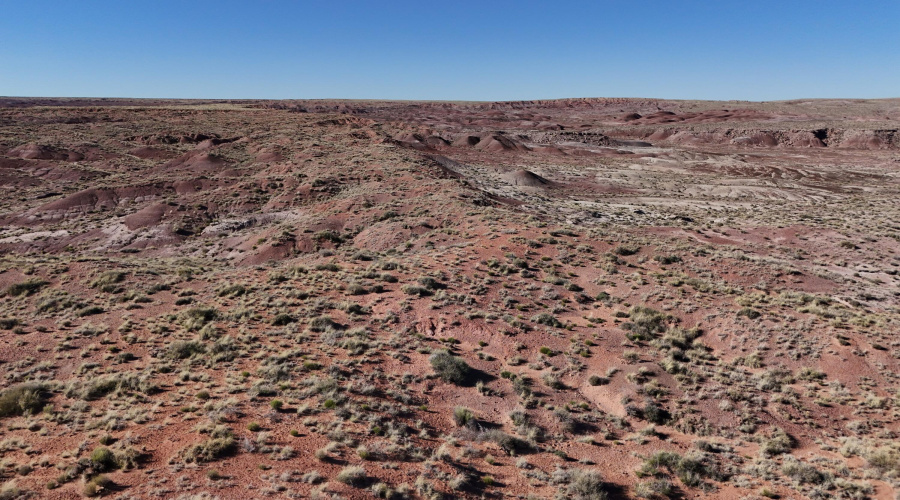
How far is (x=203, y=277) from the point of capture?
88.3 feet

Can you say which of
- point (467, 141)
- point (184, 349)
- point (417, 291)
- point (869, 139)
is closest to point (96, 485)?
point (184, 349)

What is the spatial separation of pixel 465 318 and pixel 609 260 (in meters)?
11.9

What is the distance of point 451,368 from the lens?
1642cm

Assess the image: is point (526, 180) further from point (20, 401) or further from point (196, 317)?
point (20, 401)

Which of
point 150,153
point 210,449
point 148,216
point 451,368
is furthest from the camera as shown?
point 150,153

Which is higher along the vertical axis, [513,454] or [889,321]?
[889,321]

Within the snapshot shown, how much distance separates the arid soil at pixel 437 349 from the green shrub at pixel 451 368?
16cm

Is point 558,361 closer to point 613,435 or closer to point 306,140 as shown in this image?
point 613,435

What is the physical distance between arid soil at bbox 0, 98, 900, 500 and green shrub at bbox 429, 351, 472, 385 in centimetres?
16

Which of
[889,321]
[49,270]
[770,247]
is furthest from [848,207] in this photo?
[49,270]

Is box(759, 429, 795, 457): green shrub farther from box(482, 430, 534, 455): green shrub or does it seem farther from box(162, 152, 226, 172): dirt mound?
box(162, 152, 226, 172): dirt mound

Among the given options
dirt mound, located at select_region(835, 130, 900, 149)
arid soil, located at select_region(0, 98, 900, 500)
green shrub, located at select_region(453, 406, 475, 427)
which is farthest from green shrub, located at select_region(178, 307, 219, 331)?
dirt mound, located at select_region(835, 130, 900, 149)

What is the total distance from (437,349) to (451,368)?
5.89 feet

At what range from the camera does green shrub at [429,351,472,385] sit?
16.2m
